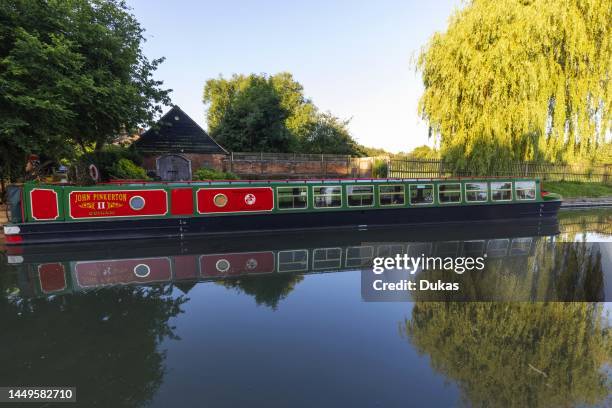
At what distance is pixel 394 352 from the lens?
4109 millimetres

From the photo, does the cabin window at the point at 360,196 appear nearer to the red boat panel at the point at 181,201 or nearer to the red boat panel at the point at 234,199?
the red boat panel at the point at 234,199

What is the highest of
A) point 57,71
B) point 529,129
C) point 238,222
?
point 57,71

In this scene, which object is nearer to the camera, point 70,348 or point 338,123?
point 70,348

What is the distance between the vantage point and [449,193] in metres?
12.4

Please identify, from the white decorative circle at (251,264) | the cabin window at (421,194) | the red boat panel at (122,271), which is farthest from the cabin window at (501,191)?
the red boat panel at (122,271)

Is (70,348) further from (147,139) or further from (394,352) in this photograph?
(147,139)

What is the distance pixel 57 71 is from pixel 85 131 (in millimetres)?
4574

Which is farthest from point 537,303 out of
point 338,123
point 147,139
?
point 338,123

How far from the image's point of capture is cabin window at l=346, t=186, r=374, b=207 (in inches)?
458

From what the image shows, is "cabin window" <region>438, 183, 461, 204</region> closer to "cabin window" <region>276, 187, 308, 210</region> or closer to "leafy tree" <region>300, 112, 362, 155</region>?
"cabin window" <region>276, 187, 308, 210</region>

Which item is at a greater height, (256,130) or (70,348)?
(256,130)

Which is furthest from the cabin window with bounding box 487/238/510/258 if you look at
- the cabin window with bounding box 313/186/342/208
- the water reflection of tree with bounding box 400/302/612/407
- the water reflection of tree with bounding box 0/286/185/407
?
the water reflection of tree with bounding box 0/286/185/407

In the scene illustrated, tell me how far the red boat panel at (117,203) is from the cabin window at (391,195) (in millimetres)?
7846

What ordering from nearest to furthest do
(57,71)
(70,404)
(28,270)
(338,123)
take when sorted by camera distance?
1. (70,404)
2. (28,270)
3. (57,71)
4. (338,123)
